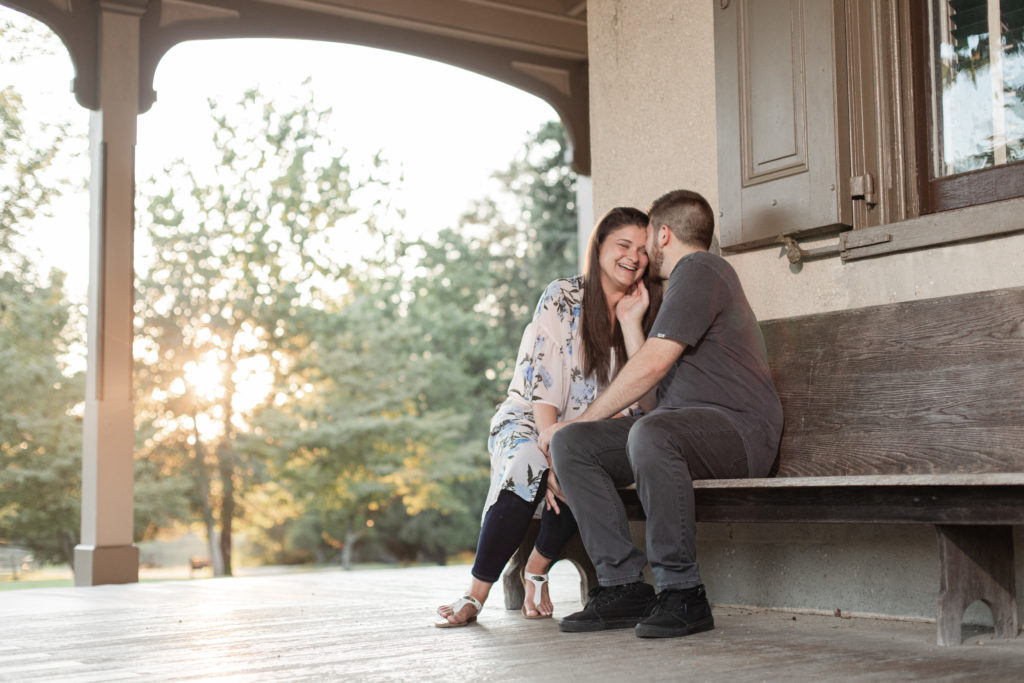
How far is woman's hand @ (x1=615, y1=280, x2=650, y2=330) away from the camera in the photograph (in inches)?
130

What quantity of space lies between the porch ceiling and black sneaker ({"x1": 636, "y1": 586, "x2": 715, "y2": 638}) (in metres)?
4.67

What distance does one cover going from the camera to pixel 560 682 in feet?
6.54

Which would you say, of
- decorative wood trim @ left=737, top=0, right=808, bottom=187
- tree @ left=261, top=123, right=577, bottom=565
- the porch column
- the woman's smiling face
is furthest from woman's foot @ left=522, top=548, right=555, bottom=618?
tree @ left=261, top=123, right=577, bottom=565

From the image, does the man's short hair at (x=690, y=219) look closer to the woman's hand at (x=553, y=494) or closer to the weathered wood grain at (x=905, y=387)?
the weathered wood grain at (x=905, y=387)

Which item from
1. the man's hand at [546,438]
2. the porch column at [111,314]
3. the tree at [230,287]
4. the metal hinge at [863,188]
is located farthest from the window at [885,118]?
the tree at [230,287]

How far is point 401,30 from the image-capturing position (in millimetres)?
7062

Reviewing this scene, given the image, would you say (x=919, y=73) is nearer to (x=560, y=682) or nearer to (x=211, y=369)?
(x=560, y=682)

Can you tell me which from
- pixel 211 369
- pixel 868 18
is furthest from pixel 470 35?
pixel 211 369

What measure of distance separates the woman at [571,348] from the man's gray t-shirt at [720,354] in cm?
36

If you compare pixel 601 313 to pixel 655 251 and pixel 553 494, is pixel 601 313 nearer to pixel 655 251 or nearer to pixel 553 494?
pixel 655 251

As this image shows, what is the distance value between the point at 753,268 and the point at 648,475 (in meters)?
→ 1.14

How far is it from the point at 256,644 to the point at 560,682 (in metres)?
1.15

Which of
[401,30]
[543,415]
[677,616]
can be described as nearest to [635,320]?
[543,415]

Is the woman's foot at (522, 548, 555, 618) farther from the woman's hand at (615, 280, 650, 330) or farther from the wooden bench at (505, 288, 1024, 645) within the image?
the woman's hand at (615, 280, 650, 330)
